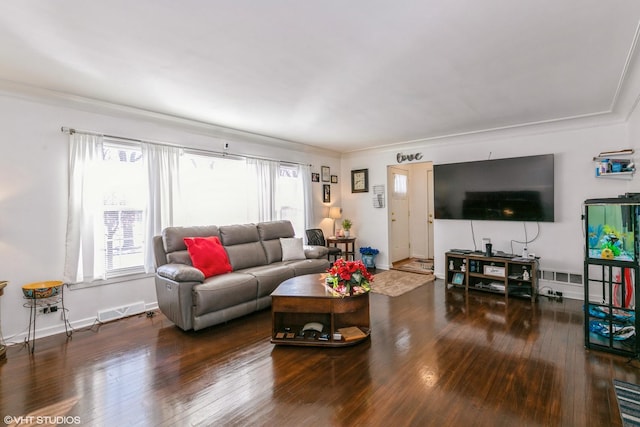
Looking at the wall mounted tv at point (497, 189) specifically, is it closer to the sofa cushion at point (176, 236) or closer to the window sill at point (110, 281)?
the sofa cushion at point (176, 236)

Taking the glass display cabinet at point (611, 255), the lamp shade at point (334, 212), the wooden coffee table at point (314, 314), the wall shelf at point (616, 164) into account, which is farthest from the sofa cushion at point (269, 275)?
the wall shelf at point (616, 164)

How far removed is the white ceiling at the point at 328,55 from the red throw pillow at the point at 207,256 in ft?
5.38

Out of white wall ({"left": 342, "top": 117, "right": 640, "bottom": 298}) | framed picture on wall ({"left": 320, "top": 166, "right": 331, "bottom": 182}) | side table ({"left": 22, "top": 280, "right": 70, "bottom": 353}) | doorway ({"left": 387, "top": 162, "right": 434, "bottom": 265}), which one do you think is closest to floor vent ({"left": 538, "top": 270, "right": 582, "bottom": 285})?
white wall ({"left": 342, "top": 117, "right": 640, "bottom": 298})

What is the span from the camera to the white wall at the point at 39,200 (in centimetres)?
297

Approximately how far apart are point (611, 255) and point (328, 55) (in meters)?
3.01

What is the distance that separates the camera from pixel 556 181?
4.40m

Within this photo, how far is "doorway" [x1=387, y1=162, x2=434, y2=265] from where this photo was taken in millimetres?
6859

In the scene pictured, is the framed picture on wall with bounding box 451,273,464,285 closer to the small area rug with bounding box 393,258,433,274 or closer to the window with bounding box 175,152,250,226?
the small area rug with bounding box 393,258,433,274

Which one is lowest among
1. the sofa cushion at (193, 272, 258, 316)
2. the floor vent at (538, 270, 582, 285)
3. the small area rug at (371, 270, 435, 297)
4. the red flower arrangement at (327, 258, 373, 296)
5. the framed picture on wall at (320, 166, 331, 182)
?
the small area rug at (371, 270, 435, 297)

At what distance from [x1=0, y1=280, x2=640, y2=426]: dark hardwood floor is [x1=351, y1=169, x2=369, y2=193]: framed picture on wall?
3.56m

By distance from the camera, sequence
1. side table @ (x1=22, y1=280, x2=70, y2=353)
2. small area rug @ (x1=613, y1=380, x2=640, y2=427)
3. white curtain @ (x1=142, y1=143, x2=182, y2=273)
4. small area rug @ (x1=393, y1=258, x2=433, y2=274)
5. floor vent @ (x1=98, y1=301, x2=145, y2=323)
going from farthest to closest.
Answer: small area rug @ (x1=393, y1=258, x2=433, y2=274) < white curtain @ (x1=142, y1=143, x2=182, y2=273) < floor vent @ (x1=98, y1=301, x2=145, y2=323) < side table @ (x1=22, y1=280, x2=70, y2=353) < small area rug @ (x1=613, y1=380, x2=640, y2=427)

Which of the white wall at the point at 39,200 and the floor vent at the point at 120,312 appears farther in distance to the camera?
the floor vent at the point at 120,312

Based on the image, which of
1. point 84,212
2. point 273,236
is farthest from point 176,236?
point 273,236

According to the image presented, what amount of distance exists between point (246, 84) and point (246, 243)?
228 cm
